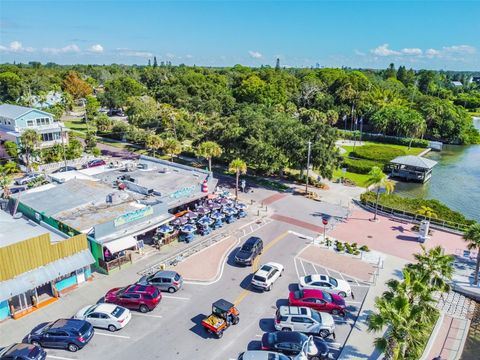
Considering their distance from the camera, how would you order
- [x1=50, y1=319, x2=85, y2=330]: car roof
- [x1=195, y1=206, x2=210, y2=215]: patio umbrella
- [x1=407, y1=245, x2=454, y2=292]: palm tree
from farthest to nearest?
1. [x1=195, y1=206, x2=210, y2=215]: patio umbrella
2. [x1=50, y1=319, x2=85, y2=330]: car roof
3. [x1=407, y1=245, x2=454, y2=292]: palm tree

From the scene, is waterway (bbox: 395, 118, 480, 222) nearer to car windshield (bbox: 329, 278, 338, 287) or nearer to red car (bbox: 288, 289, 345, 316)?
car windshield (bbox: 329, 278, 338, 287)

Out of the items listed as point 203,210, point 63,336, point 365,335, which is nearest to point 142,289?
point 63,336

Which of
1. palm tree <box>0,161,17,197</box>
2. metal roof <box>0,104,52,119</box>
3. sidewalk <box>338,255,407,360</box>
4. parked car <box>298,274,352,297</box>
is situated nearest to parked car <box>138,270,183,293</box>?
parked car <box>298,274,352,297</box>

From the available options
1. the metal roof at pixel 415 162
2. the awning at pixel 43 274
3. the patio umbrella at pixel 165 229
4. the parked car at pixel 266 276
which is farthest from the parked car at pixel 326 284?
the metal roof at pixel 415 162

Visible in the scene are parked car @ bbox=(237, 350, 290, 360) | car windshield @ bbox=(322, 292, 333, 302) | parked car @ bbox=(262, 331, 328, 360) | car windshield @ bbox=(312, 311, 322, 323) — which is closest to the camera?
parked car @ bbox=(237, 350, 290, 360)

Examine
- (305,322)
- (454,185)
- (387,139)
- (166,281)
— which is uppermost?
(387,139)

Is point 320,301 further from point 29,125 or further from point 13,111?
point 13,111
